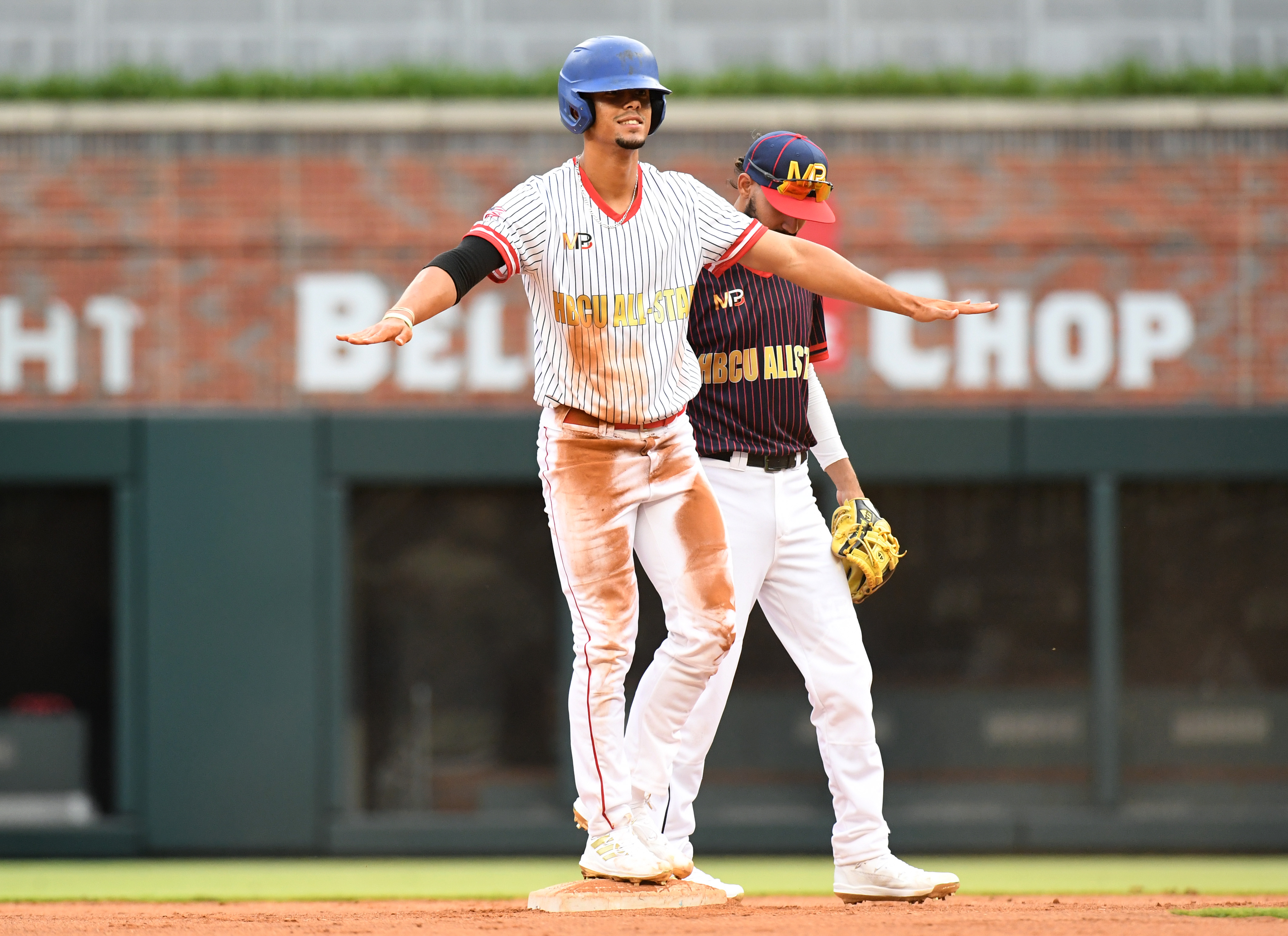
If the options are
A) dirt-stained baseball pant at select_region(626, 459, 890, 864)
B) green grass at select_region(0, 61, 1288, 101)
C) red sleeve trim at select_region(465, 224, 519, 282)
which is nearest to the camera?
red sleeve trim at select_region(465, 224, 519, 282)

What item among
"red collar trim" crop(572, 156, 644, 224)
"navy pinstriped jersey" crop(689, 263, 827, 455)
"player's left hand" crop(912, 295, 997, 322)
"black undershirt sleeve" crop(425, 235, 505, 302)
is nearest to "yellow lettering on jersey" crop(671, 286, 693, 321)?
"red collar trim" crop(572, 156, 644, 224)

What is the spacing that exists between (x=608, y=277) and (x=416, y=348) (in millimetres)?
5329

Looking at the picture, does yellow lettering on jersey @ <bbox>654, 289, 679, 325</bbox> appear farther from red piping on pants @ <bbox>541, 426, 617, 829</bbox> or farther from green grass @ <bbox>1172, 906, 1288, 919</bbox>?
green grass @ <bbox>1172, 906, 1288, 919</bbox>

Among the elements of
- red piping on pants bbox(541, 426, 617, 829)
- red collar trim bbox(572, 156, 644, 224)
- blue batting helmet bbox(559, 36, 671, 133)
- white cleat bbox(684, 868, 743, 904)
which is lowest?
white cleat bbox(684, 868, 743, 904)

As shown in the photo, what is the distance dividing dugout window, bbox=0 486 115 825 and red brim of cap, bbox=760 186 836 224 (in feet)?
19.0

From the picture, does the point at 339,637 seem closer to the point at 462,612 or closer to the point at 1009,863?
the point at 462,612

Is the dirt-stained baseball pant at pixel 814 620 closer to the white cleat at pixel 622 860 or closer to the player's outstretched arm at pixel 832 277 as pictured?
the white cleat at pixel 622 860

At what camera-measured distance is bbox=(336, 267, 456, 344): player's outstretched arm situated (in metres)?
3.71

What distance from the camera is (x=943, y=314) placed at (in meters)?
4.25

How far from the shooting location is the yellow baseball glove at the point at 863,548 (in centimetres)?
483

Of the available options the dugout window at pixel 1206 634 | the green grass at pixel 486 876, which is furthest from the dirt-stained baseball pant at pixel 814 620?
the dugout window at pixel 1206 634

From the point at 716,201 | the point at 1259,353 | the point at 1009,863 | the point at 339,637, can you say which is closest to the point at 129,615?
the point at 339,637

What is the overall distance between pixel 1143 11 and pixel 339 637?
6.10 meters

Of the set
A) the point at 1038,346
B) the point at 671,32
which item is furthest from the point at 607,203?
the point at 671,32
